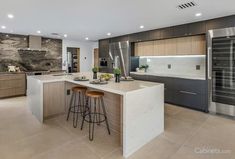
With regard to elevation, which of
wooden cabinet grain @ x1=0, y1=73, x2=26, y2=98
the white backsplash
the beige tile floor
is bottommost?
the beige tile floor

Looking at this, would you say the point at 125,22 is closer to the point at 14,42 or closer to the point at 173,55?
the point at 173,55

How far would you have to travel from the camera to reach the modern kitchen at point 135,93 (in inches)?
88.7

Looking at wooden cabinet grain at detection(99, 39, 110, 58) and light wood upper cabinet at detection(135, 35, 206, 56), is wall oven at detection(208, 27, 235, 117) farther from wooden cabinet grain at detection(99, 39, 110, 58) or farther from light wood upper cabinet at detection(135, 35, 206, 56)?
wooden cabinet grain at detection(99, 39, 110, 58)

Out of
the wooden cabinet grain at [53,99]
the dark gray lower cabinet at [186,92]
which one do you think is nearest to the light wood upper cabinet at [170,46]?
the dark gray lower cabinet at [186,92]

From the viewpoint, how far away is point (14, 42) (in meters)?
5.96

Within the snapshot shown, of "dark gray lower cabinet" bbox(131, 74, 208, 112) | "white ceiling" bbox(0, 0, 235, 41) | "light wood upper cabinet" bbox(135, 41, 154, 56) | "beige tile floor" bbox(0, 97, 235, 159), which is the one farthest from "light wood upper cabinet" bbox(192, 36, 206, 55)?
"beige tile floor" bbox(0, 97, 235, 159)

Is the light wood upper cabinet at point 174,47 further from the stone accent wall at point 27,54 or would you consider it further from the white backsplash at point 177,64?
the stone accent wall at point 27,54

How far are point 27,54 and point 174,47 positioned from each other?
5.67 meters

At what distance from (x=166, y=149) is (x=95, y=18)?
10.7 feet

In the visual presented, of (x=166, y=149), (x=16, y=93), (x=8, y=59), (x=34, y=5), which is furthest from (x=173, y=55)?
(x=8, y=59)

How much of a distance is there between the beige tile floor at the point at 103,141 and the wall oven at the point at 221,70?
0.37 metres

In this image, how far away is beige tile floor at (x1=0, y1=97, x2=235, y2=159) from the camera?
2.12 meters

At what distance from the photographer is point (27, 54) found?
6305 mm

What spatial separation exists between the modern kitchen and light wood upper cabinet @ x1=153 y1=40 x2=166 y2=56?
34 millimetres
